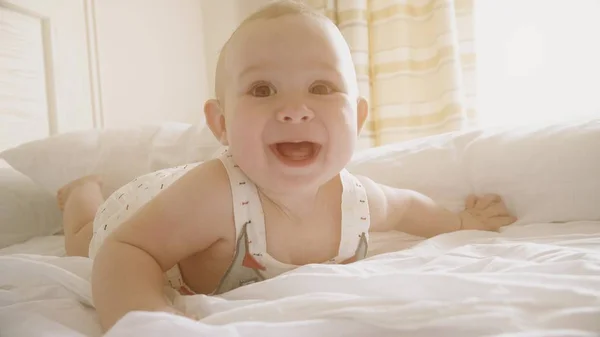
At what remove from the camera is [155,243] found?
71 centimetres

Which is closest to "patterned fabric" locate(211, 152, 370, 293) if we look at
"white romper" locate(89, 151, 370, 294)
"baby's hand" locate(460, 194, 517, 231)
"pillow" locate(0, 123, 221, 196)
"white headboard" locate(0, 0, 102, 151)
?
"white romper" locate(89, 151, 370, 294)

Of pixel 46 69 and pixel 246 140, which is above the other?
pixel 46 69

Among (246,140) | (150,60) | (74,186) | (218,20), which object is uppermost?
(218,20)

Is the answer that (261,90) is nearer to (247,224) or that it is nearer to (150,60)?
(247,224)

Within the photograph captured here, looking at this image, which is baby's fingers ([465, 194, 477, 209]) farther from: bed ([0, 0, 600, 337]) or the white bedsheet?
the white bedsheet

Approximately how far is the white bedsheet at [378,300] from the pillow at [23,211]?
24.0 inches

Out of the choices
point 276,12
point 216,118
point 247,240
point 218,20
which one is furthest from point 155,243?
point 218,20

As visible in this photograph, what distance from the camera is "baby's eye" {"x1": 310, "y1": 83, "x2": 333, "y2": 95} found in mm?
784

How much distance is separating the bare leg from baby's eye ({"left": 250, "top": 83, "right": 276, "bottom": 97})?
58cm

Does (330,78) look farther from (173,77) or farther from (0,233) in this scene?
(173,77)

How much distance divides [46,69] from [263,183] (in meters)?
1.36

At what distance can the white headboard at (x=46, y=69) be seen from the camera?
1.61 metres

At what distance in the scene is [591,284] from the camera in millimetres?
530

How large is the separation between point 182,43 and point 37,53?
0.87 meters
